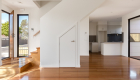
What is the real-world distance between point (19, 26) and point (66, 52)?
11.3 ft

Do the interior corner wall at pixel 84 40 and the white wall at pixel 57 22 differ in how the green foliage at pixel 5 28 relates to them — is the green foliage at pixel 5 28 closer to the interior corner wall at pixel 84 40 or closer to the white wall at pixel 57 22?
the white wall at pixel 57 22

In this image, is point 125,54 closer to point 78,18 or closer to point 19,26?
point 78,18

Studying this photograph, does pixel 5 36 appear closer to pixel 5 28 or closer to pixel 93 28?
pixel 5 28

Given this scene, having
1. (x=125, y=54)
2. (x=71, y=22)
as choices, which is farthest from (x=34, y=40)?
(x=125, y=54)

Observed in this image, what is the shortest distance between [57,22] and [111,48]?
4800 mm

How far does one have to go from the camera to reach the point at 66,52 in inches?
152

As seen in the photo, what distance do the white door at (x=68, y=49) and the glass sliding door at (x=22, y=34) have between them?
273cm

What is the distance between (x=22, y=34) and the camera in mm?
5562

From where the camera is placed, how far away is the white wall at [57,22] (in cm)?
387

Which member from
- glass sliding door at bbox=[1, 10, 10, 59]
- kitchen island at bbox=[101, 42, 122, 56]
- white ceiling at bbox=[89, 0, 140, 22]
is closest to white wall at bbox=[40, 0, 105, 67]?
white ceiling at bbox=[89, 0, 140, 22]

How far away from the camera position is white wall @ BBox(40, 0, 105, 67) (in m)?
3.87

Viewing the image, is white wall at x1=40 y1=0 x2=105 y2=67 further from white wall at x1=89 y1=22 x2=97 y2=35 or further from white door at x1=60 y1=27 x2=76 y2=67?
white wall at x1=89 y1=22 x2=97 y2=35

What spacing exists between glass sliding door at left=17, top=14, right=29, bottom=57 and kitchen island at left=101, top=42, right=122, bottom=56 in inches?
199

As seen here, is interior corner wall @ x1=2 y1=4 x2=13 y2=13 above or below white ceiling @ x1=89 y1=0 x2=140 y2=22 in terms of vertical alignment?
below
